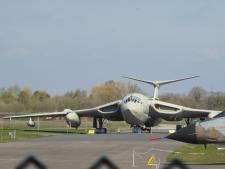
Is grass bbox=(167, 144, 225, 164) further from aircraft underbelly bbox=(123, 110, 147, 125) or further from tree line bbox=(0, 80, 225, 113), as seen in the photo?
tree line bbox=(0, 80, 225, 113)

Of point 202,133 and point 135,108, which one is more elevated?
point 135,108

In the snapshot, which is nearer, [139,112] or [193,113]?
[139,112]

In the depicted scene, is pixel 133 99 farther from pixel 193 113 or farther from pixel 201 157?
pixel 201 157

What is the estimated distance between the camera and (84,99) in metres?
96.8

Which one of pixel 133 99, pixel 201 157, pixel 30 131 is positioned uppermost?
pixel 133 99

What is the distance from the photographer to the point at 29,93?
11688 centimetres

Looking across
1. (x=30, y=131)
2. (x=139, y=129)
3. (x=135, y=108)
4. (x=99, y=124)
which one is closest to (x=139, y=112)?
(x=135, y=108)

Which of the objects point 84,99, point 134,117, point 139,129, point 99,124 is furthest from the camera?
point 84,99

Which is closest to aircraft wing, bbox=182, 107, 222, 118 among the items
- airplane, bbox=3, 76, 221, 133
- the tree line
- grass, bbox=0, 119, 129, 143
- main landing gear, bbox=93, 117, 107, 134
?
airplane, bbox=3, 76, 221, 133

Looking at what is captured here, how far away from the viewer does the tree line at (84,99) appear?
278 ft

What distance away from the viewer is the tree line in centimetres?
8475

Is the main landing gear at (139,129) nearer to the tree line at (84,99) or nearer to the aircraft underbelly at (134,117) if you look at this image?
the aircraft underbelly at (134,117)

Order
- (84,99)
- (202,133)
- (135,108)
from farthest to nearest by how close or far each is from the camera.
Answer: (84,99) → (135,108) → (202,133)

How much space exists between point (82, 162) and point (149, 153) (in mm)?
4790
